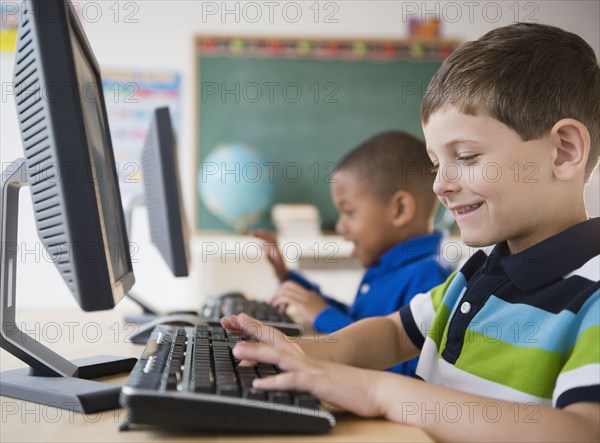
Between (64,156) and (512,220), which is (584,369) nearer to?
(512,220)

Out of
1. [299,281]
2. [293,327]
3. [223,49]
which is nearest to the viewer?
[293,327]

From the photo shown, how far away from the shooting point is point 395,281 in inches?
62.1

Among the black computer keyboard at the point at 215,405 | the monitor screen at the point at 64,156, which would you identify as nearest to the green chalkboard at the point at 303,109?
the monitor screen at the point at 64,156

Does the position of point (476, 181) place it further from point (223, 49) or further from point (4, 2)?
point (4, 2)

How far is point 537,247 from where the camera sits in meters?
0.81

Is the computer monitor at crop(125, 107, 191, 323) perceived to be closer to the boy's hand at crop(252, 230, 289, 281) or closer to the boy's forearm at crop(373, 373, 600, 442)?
the boy's hand at crop(252, 230, 289, 281)

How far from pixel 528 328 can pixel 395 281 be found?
0.80m

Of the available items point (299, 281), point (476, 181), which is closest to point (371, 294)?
point (299, 281)

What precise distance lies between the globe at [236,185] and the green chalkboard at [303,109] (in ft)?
0.18

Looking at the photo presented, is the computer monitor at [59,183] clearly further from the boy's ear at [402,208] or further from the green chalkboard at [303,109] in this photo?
the green chalkboard at [303,109]

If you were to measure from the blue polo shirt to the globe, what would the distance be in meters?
2.03

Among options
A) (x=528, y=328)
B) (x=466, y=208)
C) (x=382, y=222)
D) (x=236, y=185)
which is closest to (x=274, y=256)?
(x=382, y=222)

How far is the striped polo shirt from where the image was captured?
662mm

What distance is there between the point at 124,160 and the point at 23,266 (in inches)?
32.4
